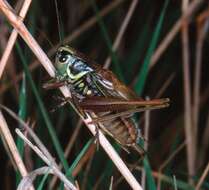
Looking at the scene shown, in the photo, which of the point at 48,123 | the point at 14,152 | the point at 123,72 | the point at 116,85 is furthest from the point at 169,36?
the point at 14,152

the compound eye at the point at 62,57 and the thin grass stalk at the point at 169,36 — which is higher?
the compound eye at the point at 62,57

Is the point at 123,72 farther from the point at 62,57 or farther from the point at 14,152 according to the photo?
the point at 14,152

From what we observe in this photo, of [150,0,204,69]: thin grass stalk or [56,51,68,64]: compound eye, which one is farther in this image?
[150,0,204,69]: thin grass stalk

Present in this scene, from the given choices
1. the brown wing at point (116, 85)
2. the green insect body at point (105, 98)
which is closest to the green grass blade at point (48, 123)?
the green insect body at point (105, 98)

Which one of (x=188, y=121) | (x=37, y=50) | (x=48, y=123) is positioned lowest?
(x=188, y=121)

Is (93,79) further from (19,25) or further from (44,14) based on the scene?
(44,14)

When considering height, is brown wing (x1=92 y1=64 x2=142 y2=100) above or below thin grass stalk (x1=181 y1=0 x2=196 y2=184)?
above

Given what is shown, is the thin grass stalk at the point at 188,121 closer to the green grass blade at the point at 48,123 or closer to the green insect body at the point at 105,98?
the green insect body at the point at 105,98

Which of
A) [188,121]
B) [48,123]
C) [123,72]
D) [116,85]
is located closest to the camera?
[48,123]

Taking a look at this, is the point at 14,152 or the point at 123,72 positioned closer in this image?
the point at 14,152

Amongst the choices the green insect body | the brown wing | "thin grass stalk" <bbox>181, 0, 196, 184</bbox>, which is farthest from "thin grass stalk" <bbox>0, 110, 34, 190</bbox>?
"thin grass stalk" <bbox>181, 0, 196, 184</bbox>

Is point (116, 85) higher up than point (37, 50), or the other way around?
point (37, 50)

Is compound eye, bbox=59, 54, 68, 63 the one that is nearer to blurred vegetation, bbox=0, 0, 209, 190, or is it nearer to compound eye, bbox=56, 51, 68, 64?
compound eye, bbox=56, 51, 68, 64
